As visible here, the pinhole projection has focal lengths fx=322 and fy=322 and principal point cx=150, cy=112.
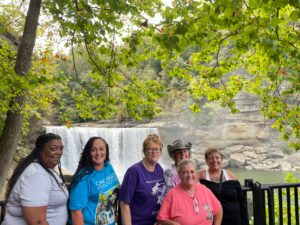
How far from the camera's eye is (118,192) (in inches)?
111

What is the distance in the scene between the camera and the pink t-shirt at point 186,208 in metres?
2.74

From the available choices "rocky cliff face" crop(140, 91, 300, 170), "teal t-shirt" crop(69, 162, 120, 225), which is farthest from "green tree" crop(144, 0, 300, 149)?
"rocky cliff face" crop(140, 91, 300, 170)

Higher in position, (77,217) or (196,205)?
(196,205)

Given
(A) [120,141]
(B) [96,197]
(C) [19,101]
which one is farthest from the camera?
(A) [120,141]

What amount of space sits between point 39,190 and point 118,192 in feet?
2.61

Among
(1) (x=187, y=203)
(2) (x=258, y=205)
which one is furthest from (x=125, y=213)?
(2) (x=258, y=205)

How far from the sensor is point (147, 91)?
5.36m

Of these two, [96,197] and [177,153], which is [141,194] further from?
[177,153]

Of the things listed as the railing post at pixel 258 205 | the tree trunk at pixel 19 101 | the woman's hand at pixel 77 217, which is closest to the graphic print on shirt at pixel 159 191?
the woman's hand at pixel 77 217

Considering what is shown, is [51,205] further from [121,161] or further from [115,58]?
[121,161]

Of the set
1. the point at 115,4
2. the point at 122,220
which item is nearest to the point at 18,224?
the point at 122,220

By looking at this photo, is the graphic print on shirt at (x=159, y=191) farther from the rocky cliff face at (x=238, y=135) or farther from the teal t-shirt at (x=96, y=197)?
the rocky cliff face at (x=238, y=135)

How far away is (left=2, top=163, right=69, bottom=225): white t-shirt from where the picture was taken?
2186mm

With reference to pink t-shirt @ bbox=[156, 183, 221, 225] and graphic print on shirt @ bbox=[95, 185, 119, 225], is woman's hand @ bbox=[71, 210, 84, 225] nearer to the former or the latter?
graphic print on shirt @ bbox=[95, 185, 119, 225]
